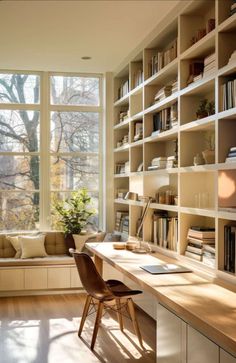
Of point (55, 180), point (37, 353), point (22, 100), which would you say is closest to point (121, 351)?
point (37, 353)

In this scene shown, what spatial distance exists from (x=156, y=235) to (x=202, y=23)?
7.13 ft

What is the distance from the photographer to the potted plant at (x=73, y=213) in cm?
662

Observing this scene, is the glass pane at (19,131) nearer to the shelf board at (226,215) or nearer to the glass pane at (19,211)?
the glass pane at (19,211)

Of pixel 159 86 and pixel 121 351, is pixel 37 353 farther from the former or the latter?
pixel 159 86

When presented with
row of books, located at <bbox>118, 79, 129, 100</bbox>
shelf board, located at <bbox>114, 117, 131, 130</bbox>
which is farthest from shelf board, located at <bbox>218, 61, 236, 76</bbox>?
row of books, located at <bbox>118, 79, 129, 100</bbox>

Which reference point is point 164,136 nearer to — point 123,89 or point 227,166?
point 227,166

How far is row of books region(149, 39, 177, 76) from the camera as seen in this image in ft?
15.1

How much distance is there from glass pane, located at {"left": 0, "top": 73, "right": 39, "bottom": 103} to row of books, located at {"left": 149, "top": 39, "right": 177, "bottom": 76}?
2297 mm

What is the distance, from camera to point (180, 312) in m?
2.72

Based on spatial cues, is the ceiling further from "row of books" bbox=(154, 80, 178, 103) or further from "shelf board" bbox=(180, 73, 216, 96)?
"shelf board" bbox=(180, 73, 216, 96)

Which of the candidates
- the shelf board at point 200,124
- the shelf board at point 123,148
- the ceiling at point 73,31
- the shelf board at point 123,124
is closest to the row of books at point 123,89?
the ceiling at point 73,31

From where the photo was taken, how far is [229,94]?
11.3ft

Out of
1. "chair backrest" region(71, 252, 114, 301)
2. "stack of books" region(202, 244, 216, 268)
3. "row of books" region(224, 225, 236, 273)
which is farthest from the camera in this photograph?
"chair backrest" region(71, 252, 114, 301)

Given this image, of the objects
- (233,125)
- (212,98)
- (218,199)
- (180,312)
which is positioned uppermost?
(212,98)
